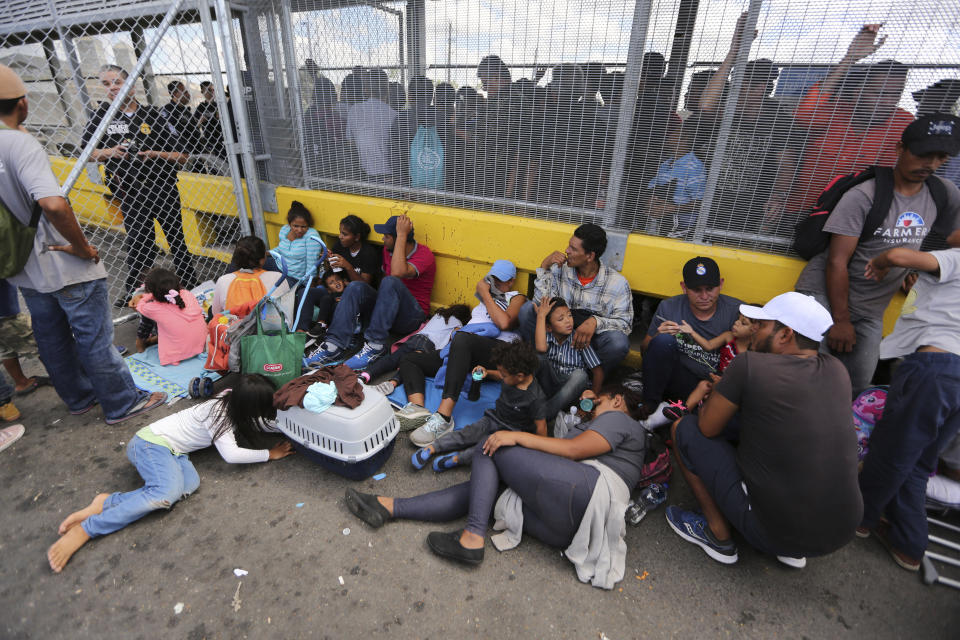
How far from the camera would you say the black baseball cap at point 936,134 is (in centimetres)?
Result: 228

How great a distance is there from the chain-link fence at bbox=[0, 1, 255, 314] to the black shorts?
14.9 ft

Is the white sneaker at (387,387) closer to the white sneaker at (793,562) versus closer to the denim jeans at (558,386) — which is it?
the denim jeans at (558,386)

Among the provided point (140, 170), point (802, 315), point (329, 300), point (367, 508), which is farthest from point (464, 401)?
point (140, 170)

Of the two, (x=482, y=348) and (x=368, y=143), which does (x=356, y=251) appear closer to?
(x=368, y=143)

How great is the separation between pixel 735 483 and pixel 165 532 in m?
2.85

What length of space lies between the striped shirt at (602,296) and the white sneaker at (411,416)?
132 cm

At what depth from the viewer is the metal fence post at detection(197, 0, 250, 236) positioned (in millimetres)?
4027

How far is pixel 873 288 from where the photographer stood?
9.02ft

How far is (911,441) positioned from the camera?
221cm

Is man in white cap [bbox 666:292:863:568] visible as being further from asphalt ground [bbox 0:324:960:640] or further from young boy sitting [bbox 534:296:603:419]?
young boy sitting [bbox 534:296:603:419]

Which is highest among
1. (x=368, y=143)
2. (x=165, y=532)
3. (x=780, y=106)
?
(x=780, y=106)

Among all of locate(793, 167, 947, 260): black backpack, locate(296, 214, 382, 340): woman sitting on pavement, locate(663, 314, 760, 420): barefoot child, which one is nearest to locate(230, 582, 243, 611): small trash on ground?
locate(296, 214, 382, 340): woman sitting on pavement

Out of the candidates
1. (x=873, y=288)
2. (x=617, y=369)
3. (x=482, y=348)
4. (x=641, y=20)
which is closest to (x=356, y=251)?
(x=482, y=348)

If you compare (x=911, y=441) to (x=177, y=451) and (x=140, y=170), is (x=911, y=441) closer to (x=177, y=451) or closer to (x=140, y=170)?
(x=177, y=451)
